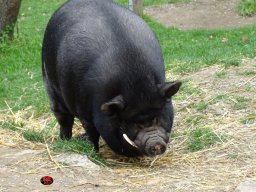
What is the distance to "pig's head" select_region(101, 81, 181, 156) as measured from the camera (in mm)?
5000

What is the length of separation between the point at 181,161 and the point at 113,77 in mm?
950

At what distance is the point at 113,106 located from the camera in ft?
16.4

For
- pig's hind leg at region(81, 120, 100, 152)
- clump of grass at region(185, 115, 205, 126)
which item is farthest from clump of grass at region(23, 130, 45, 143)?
clump of grass at region(185, 115, 205, 126)

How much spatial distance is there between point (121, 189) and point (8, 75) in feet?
19.5

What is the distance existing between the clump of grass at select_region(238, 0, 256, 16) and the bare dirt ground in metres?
8.54

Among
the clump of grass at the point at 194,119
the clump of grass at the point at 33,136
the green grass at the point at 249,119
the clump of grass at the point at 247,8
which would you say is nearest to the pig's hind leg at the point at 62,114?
the clump of grass at the point at 33,136

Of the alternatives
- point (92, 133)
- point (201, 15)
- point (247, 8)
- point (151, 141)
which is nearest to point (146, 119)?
point (151, 141)

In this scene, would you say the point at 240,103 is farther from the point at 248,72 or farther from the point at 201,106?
the point at 248,72

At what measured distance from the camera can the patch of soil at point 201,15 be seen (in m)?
15.3

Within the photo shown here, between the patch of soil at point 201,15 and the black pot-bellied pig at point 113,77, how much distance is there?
9513 millimetres

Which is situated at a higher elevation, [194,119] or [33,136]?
[194,119]

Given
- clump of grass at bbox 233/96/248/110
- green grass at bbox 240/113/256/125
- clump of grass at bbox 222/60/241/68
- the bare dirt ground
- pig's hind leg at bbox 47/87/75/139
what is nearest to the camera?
the bare dirt ground

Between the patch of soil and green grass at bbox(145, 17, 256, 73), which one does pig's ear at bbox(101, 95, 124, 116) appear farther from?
the patch of soil

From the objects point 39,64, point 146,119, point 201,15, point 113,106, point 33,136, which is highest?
point 113,106
